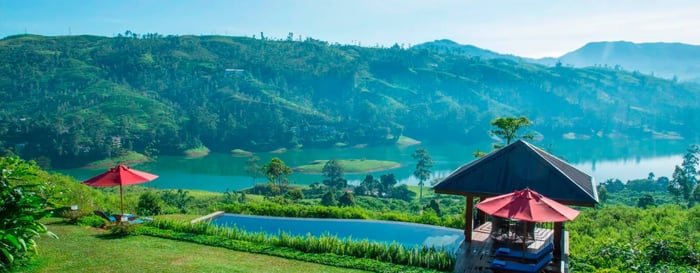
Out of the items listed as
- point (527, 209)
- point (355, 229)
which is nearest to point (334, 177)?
point (355, 229)

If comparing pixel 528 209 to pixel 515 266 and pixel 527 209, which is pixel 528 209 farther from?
pixel 515 266

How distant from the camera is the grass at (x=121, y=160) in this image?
60894mm

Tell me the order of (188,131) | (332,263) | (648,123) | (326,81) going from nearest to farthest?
(332,263) < (188,131) < (648,123) < (326,81)

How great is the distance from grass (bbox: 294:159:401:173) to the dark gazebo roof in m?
53.6

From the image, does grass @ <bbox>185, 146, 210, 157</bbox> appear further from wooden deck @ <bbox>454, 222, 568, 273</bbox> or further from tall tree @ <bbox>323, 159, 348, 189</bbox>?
wooden deck @ <bbox>454, 222, 568, 273</bbox>

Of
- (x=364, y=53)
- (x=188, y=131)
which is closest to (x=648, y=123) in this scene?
(x=364, y=53)

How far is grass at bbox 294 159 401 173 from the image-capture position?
208 ft

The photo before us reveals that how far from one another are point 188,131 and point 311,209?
70590 mm

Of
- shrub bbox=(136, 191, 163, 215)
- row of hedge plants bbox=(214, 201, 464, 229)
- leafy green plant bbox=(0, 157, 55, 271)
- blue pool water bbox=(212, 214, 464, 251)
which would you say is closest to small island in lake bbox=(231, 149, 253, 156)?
shrub bbox=(136, 191, 163, 215)

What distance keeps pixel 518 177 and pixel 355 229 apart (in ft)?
16.0

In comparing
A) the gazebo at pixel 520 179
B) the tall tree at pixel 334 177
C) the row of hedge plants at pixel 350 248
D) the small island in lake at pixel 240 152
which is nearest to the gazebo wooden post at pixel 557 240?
the gazebo at pixel 520 179

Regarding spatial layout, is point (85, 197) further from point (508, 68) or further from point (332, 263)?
point (508, 68)

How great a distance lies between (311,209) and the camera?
1334 centimetres

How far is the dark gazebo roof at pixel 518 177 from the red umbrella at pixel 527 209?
3.04 feet
